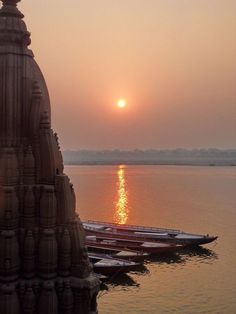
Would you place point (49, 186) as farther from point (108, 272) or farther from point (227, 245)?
point (227, 245)

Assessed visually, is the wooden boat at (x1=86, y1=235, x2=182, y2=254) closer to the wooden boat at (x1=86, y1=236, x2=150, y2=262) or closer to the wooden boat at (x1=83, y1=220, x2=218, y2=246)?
the wooden boat at (x1=86, y1=236, x2=150, y2=262)

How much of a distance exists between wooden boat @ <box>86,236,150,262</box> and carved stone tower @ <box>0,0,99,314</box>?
27.3 meters

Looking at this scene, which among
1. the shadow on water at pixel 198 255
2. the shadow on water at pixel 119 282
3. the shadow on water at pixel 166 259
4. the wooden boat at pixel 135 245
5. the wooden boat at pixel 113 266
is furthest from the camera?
the wooden boat at pixel 135 245

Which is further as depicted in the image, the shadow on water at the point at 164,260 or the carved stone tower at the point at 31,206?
the shadow on water at the point at 164,260

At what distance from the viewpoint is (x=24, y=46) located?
16.1 meters

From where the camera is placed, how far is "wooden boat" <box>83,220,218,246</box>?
160ft

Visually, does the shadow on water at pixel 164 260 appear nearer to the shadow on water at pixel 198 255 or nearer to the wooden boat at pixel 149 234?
the shadow on water at pixel 198 255

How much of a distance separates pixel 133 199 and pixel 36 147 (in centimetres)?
7360

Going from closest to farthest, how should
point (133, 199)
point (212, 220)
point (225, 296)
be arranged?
point (225, 296) → point (212, 220) → point (133, 199)

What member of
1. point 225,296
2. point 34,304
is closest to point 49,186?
point 34,304

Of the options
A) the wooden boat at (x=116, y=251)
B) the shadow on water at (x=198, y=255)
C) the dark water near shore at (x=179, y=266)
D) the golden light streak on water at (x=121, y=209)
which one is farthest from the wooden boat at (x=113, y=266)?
the golden light streak on water at (x=121, y=209)

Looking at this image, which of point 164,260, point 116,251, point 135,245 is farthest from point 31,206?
Answer: point 135,245

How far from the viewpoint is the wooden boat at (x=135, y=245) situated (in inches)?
1827

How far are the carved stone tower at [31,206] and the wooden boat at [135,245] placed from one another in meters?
31.1
